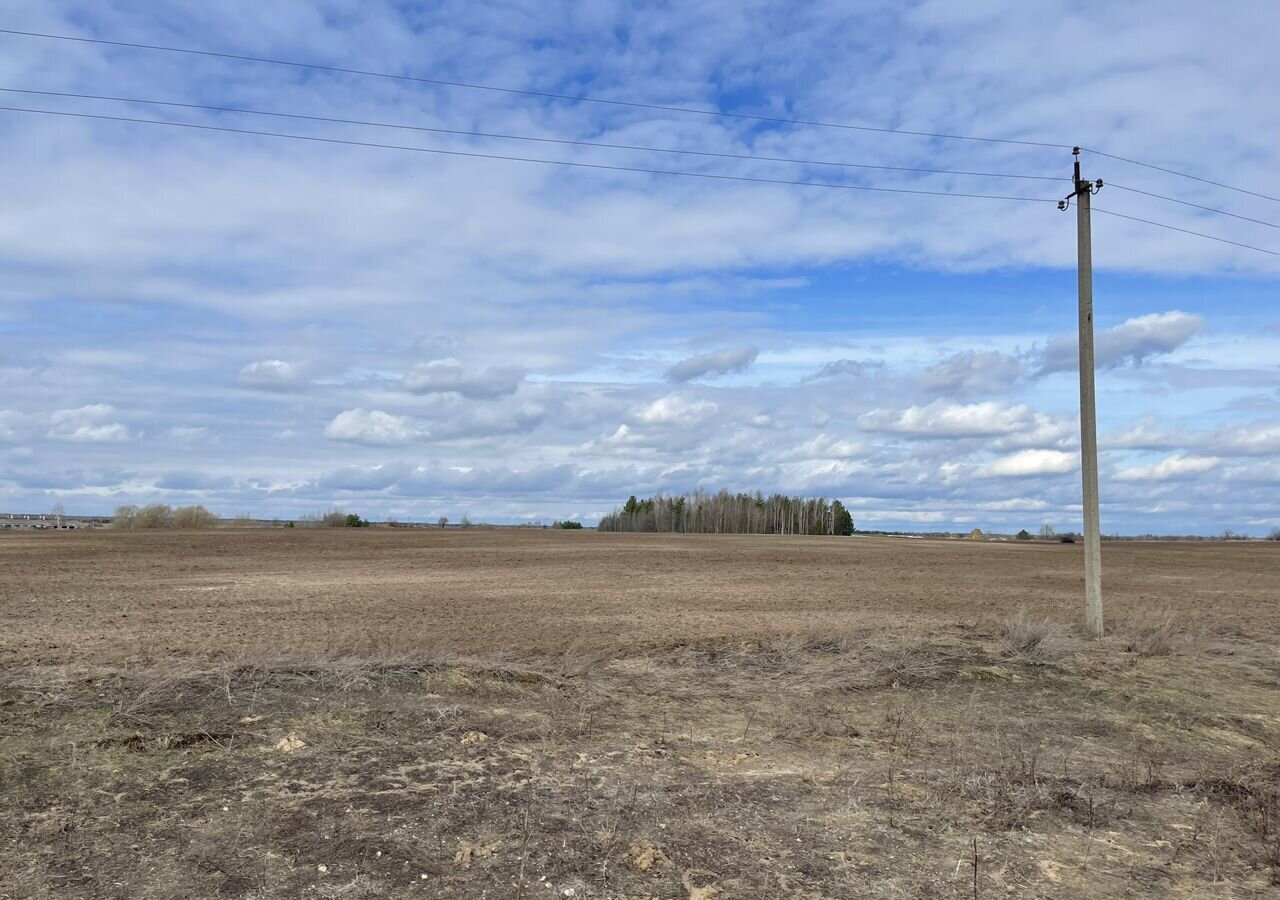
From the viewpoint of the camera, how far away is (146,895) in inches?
202

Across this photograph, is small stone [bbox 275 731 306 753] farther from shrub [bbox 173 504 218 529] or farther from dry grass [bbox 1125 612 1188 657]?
shrub [bbox 173 504 218 529]

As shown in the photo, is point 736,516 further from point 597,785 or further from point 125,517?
point 597,785

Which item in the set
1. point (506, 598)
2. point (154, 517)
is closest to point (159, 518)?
point (154, 517)

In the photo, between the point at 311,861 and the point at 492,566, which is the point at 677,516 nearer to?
the point at 492,566

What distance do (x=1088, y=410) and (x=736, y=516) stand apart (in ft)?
388

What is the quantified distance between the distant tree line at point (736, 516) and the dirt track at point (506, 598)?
89804 mm

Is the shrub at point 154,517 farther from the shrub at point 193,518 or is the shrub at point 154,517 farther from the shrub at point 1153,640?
the shrub at point 1153,640

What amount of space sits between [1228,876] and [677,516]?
422ft

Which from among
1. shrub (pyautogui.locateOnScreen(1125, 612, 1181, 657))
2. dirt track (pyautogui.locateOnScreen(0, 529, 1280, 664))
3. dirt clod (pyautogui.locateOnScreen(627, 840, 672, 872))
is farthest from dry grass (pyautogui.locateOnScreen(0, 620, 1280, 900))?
dirt track (pyautogui.locateOnScreen(0, 529, 1280, 664))

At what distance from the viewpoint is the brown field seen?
5617mm

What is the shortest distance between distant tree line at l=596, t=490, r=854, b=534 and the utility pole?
11358cm

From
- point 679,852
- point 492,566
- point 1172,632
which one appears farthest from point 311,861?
point 492,566

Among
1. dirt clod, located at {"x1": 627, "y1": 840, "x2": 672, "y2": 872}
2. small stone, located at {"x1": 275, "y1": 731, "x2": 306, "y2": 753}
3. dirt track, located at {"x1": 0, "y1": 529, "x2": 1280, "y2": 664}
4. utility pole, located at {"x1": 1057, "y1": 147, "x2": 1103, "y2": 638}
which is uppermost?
utility pole, located at {"x1": 1057, "y1": 147, "x2": 1103, "y2": 638}

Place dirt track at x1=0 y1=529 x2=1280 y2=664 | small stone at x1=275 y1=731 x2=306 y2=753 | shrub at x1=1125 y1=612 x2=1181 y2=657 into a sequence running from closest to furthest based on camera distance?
small stone at x1=275 y1=731 x2=306 y2=753
shrub at x1=1125 y1=612 x2=1181 y2=657
dirt track at x1=0 y1=529 x2=1280 y2=664
